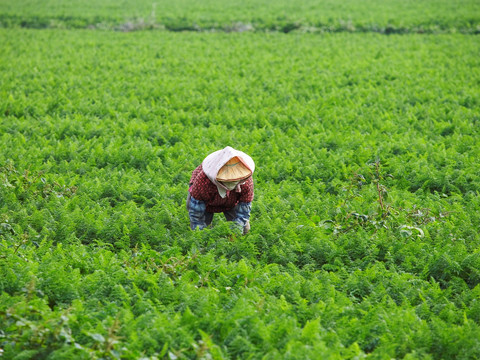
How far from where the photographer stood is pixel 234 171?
568cm

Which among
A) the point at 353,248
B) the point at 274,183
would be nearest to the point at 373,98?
the point at 274,183

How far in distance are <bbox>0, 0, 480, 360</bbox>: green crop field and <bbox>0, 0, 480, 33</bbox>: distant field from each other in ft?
22.9

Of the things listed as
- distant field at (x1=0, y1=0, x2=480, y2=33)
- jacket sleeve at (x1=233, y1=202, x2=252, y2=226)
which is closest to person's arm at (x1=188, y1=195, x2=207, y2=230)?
jacket sleeve at (x1=233, y1=202, x2=252, y2=226)

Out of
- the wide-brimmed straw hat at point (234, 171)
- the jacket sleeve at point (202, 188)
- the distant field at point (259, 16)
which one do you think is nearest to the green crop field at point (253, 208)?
the jacket sleeve at point (202, 188)

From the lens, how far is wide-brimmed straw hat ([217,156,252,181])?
5629 mm

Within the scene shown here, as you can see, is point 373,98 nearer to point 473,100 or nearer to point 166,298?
point 473,100

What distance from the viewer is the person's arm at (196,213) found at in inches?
243

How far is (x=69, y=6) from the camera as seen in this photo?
30.4 m

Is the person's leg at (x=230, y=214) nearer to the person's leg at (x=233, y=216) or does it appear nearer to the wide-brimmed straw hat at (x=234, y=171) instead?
the person's leg at (x=233, y=216)

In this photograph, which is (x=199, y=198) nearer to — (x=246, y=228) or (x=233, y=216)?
(x=233, y=216)

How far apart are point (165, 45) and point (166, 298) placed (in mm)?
16150

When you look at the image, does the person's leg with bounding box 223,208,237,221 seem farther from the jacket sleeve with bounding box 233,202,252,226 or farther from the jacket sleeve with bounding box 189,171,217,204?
the jacket sleeve with bounding box 189,171,217,204

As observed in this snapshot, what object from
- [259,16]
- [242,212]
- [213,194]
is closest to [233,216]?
[242,212]

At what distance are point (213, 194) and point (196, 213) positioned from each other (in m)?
0.41
